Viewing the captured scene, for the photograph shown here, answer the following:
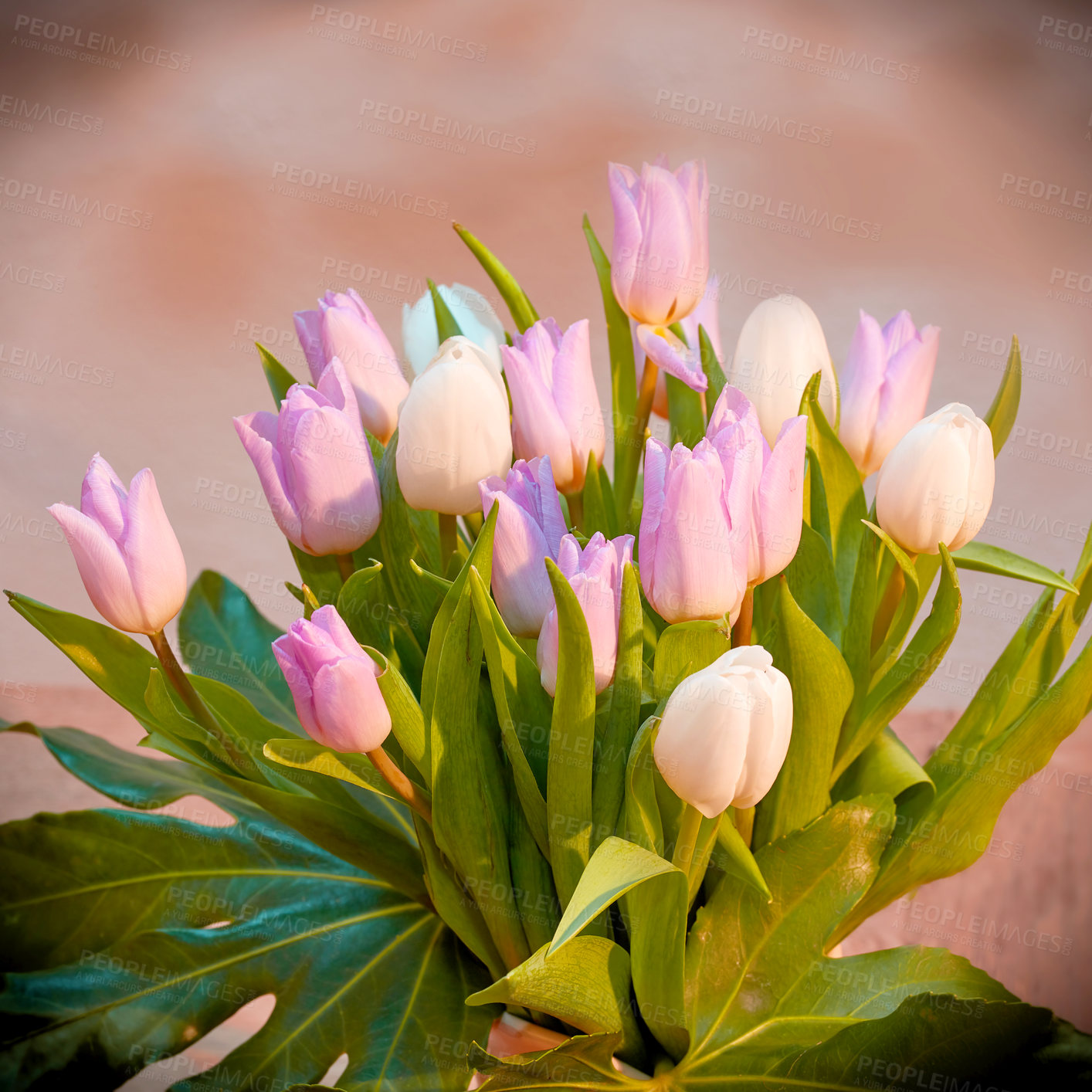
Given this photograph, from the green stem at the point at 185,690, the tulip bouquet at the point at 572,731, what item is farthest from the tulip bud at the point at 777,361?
the green stem at the point at 185,690

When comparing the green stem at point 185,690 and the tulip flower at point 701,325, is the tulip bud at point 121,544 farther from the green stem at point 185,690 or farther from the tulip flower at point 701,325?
the tulip flower at point 701,325

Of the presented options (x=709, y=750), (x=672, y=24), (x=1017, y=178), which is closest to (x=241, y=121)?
(x=672, y=24)

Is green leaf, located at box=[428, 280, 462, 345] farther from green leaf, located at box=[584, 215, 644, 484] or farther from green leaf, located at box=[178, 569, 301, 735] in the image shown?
green leaf, located at box=[178, 569, 301, 735]

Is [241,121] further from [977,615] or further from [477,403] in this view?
[477,403]

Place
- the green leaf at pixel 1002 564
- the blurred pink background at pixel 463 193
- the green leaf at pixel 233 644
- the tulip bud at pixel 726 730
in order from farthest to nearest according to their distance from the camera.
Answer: the blurred pink background at pixel 463 193 < the green leaf at pixel 233 644 < the green leaf at pixel 1002 564 < the tulip bud at pixel 726 730

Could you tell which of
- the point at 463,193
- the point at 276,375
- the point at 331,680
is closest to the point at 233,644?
the point at 276,375

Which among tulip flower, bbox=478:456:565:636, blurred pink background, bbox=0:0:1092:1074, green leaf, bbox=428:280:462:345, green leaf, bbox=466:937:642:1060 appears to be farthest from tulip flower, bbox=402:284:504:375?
blurred pink background, bbox=0:0:1092:1074
